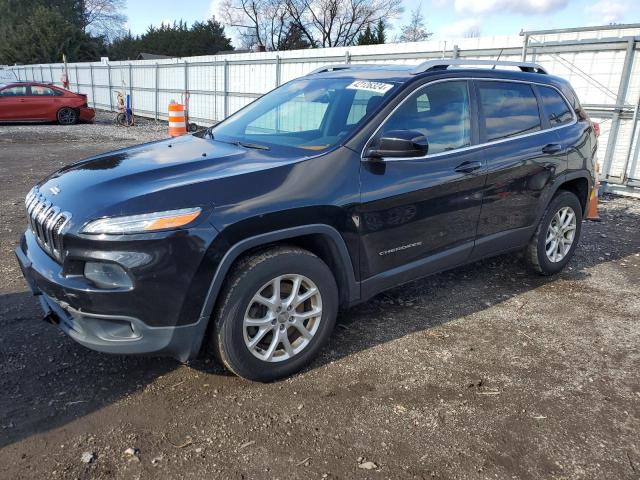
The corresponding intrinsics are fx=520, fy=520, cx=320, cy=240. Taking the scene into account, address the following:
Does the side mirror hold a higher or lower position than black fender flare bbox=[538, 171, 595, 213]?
higher

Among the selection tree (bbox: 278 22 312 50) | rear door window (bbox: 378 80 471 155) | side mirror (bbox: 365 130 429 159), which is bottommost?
side mirror (bbox: 365 130 429 159)

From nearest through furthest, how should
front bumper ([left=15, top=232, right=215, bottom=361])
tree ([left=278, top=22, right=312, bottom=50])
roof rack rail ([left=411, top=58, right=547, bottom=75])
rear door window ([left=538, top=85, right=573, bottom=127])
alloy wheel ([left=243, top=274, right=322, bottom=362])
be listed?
1. front bumper ([left=15, top=232, right=215, bottom=361])
2. alloy wheel ([left=243, top=274, right=322, bottom=362])
3. roof rack rail ([left=411, top=58, right=547, bottom=75])
4. rear door window ([left=538, top=85, right=573, bottom=127])
5. tree ([left=278, top=22, right=312, bottom=50])

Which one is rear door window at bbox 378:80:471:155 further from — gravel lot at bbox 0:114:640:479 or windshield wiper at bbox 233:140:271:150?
gravel lot at bbox 0:114:640:479

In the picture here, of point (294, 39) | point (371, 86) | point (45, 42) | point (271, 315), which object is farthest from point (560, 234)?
point (294, 39)

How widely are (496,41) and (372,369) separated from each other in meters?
8.67

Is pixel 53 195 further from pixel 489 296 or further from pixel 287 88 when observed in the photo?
pixel 489 296

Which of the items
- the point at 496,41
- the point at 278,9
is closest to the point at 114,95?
the point at 496,41

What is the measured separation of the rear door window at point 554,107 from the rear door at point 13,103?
18.8 meters

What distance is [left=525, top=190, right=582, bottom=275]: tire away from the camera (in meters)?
4.76

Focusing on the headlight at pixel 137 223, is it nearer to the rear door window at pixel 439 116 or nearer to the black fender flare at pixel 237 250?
the black fender flare at pixel 237 250

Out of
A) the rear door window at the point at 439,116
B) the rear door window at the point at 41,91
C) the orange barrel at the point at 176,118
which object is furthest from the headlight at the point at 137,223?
the rear door window at the point at 41,91

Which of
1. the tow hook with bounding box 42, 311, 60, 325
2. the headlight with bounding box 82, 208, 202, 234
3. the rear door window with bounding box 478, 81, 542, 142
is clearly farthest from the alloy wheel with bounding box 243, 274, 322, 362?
the rear door window with bounding box 478, 81, 542, 142

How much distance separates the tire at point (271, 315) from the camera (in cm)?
285

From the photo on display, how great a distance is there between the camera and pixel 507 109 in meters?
4.29
